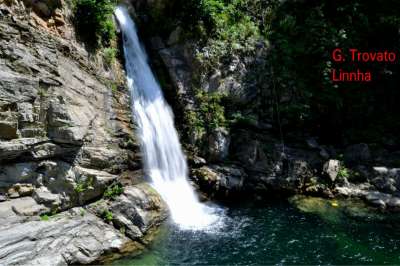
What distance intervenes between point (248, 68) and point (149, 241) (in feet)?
28.5

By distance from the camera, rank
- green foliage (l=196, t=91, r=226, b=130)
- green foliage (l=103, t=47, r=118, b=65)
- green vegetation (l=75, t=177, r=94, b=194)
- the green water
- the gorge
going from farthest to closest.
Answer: green foliage (l=196, t=91, r=226, b=130), green foliage (l=103, t=47, r=118, b=65), green vegetation (l=75, t=177, r=94, b=194), the green water, the gorge

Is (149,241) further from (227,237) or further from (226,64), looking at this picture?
(226,64)

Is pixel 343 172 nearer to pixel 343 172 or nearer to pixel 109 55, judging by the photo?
pixel 343 172

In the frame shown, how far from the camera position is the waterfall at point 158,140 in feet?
39.9

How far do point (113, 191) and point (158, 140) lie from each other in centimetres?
308

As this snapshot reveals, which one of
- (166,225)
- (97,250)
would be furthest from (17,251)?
(166,225)

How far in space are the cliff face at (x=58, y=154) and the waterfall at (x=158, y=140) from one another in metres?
0.80

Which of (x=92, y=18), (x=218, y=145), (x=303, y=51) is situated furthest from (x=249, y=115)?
(x=92, y=18)

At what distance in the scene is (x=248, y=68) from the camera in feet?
51.6

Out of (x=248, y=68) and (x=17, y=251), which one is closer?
(x=17, y=251)

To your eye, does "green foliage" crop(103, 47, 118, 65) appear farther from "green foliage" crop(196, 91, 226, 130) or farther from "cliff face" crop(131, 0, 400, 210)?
"green foliage" crop(196, 91, 226, 130)

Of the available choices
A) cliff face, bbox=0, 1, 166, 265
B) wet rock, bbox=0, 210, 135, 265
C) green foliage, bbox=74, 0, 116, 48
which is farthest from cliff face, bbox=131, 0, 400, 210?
wet rock, bbox=0, 210, 135, 265

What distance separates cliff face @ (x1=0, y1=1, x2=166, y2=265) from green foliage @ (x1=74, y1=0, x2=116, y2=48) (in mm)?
469

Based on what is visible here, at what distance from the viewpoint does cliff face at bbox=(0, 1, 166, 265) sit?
8672 millimetres
